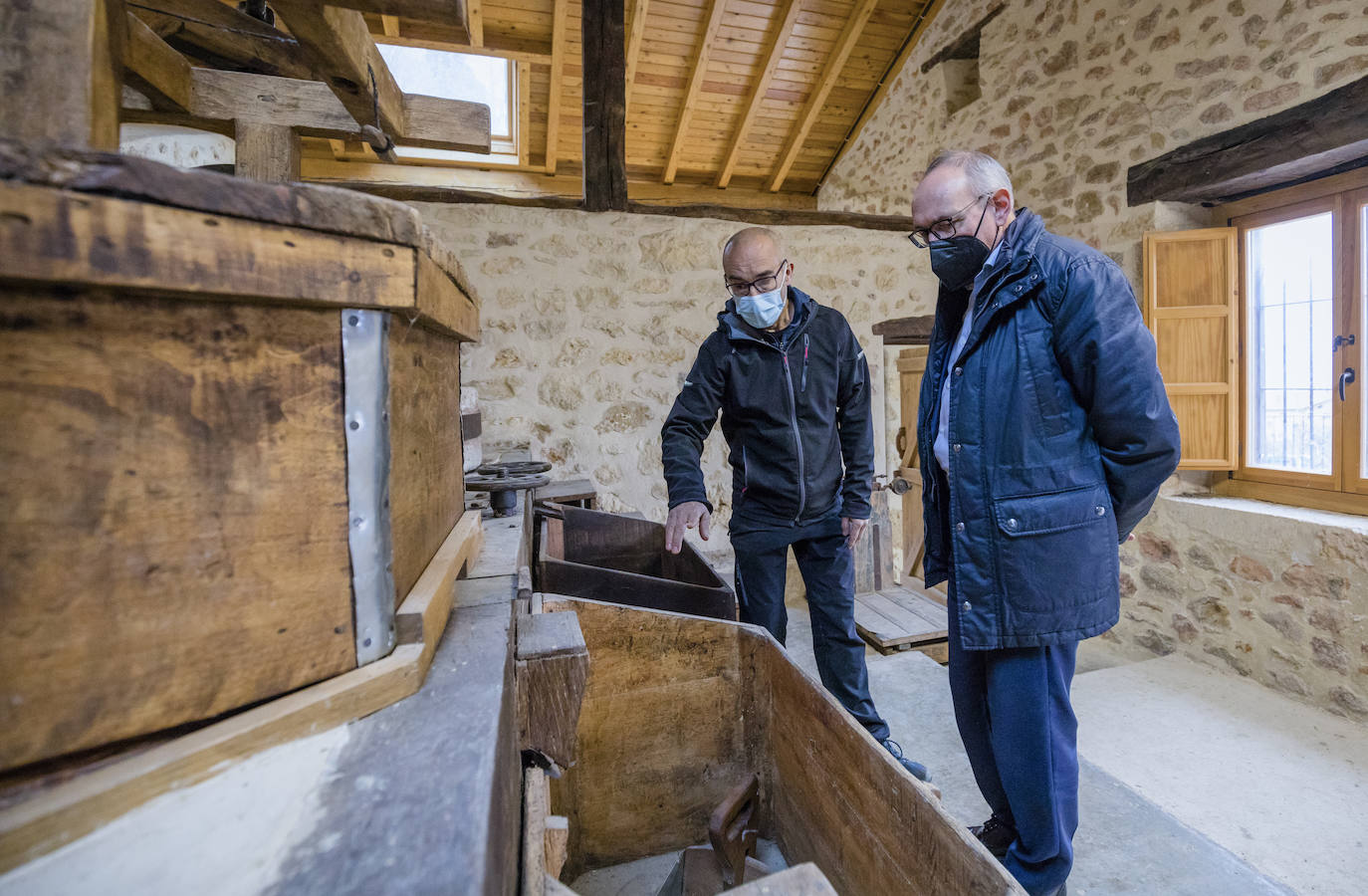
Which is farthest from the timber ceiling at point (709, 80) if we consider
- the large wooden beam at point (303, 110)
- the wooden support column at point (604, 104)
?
the large wooden beam at point (303, 110)

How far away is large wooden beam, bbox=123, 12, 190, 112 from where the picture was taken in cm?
126

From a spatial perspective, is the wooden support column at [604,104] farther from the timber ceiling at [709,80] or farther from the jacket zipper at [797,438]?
the jacket zipper at [797,438]

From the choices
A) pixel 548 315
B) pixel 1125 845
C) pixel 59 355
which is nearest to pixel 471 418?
pixel 548 315

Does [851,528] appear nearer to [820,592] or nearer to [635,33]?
[820,592]

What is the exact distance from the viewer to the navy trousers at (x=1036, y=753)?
52.9 inches

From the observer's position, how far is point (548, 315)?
150 inches

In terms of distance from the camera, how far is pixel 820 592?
2102 mm

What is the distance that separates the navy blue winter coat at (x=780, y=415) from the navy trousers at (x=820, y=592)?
0.19ft

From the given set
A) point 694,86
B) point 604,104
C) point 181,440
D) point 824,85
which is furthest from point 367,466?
point 824,85

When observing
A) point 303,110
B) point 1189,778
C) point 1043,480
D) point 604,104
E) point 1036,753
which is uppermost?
point 604,104

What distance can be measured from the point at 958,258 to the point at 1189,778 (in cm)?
205

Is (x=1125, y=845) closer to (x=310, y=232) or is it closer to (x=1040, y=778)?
(x=1040, y=778)

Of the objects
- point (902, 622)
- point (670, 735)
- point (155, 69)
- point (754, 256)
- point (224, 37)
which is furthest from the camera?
point (902, 622)

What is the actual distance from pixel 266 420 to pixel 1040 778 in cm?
153
